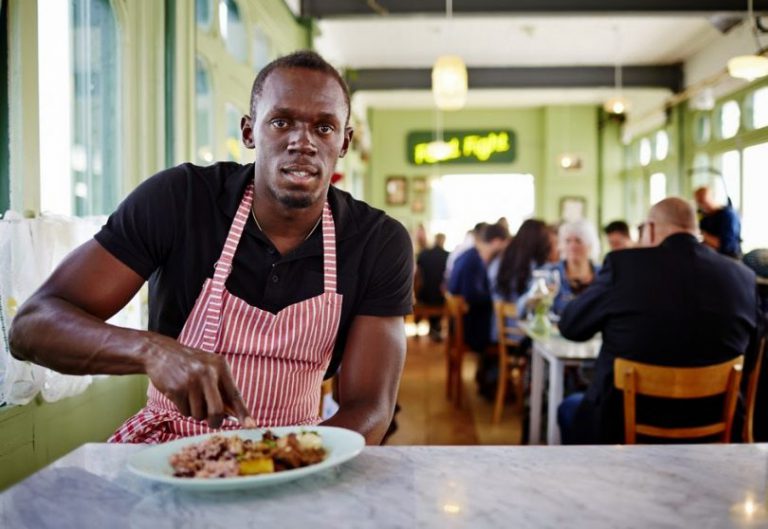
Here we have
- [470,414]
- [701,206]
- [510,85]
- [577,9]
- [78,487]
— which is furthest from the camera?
[510,85]

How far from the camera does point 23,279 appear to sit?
6.14ft

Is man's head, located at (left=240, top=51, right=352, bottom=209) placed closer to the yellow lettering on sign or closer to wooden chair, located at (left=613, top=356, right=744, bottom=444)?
wooden chair, located at (left=613, top=356, right=744, bottom=444)

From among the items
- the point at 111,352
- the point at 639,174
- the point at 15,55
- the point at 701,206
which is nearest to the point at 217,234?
the point at 111,352

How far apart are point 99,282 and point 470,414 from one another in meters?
4.29

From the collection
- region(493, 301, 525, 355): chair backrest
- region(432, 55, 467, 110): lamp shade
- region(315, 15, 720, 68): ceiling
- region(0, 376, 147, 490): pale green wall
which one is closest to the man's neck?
region(0, 376, 147, 490): pale green wall

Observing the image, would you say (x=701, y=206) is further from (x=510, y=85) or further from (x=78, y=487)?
(x=78, y=487)

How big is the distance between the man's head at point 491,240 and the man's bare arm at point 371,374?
4.81 meters

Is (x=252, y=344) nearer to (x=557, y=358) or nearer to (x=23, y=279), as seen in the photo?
(x=23, y=279)

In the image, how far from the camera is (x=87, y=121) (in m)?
2.67

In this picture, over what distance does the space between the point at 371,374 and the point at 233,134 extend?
143 inches

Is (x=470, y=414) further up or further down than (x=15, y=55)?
further down

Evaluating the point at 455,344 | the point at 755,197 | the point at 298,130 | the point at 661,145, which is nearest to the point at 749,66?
the point at 755,197

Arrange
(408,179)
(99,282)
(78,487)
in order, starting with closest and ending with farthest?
(78,487)
(99,282)
(408,179)

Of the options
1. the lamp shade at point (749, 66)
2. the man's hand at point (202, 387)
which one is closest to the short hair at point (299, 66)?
the man's hand at point (202, 387)
